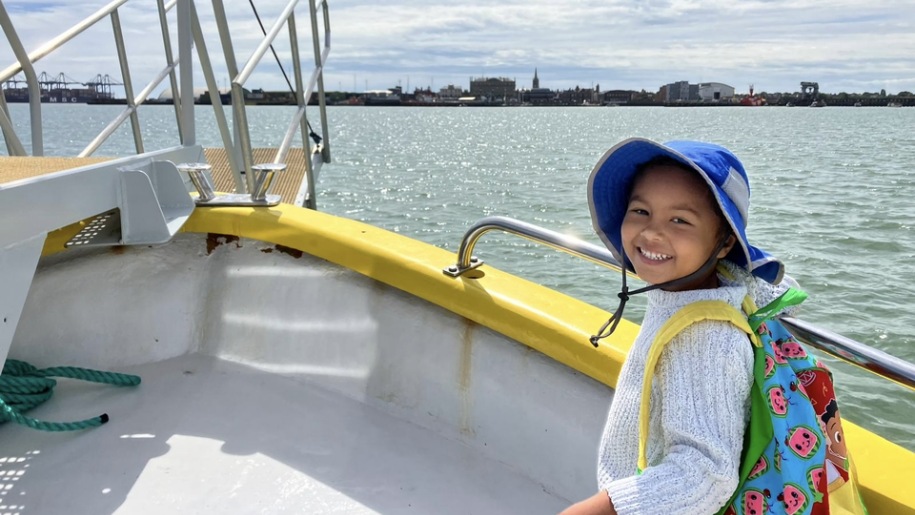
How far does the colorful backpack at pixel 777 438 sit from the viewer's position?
0.97 metres

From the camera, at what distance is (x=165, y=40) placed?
11.6 ft

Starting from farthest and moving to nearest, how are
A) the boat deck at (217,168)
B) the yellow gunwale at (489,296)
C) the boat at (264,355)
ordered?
1. the boat deck at (217,168)
2. the boat at (264,355)
3. the yellow gunwale at (489,296)

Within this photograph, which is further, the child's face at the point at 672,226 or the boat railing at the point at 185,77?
the boat railing at the point at 185,77

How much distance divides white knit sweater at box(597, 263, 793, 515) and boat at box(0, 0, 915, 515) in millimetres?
406

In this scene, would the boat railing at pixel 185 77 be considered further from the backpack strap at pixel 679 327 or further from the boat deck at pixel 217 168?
the backpack strap at pixel 679 327

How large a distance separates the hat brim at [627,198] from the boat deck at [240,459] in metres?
0.95

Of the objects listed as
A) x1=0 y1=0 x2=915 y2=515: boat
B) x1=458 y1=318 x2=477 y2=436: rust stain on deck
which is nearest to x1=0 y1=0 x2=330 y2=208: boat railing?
x1=0 y1=0 x2=915 y2=515: boat

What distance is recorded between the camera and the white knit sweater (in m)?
0.95

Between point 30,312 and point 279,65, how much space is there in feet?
5.75

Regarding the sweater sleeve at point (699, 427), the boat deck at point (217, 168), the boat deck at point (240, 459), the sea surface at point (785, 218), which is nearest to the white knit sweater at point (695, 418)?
the sweater sleeve at point (699, 427)

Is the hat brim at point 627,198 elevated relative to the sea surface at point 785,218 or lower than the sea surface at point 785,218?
elevated

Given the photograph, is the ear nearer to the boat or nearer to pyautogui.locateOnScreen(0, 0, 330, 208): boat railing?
the boat

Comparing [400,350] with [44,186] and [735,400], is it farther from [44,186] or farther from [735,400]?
[735,400]

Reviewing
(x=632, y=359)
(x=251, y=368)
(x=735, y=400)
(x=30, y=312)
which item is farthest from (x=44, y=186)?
(x=735, y=400)
